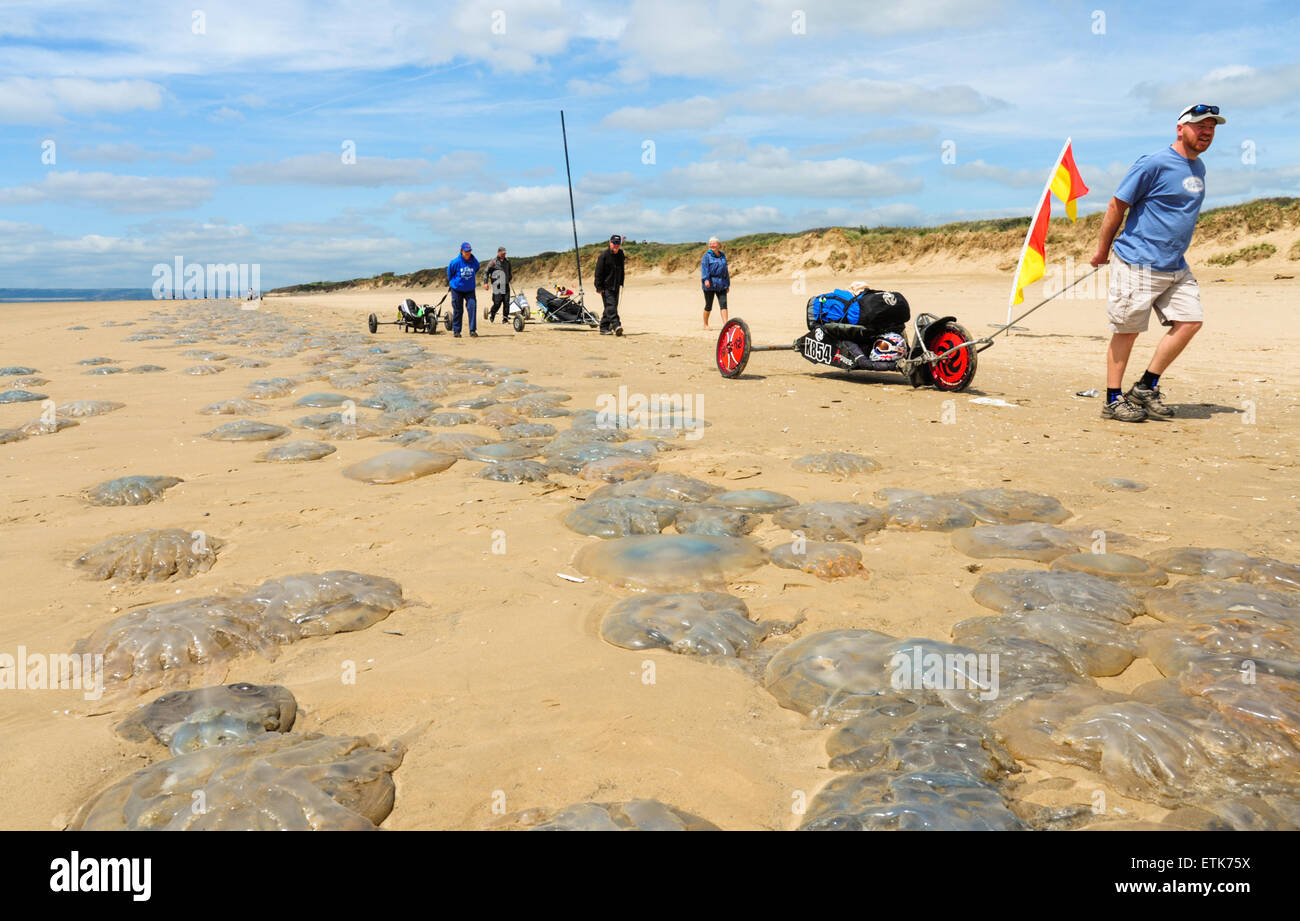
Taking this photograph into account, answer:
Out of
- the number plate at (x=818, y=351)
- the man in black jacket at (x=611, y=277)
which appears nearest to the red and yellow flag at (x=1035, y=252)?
the number plate at (x=818, y=351)

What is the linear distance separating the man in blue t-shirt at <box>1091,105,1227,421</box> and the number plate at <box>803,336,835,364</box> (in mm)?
2539

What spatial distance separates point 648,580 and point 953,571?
1262 millimetres

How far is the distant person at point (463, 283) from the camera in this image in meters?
14.9

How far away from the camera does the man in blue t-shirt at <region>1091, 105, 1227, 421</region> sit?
228 inches

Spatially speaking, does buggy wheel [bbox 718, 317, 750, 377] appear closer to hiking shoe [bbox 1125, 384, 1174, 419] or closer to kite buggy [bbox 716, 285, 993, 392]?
kite buggy [bbox 716, 285, 993, 392]

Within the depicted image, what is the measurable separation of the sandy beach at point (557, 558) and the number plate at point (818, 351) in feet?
1.07

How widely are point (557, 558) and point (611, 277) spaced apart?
11.8 m

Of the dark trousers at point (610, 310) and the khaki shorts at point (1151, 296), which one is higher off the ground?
the dark trousers at point (610, 310)

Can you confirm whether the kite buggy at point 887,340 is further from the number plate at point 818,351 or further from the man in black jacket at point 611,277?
the man in black jacket at point 611,277

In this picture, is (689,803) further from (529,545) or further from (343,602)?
(529,545)

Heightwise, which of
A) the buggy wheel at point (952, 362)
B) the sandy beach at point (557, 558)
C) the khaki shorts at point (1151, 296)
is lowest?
the sandy beach at point (557, 558)
